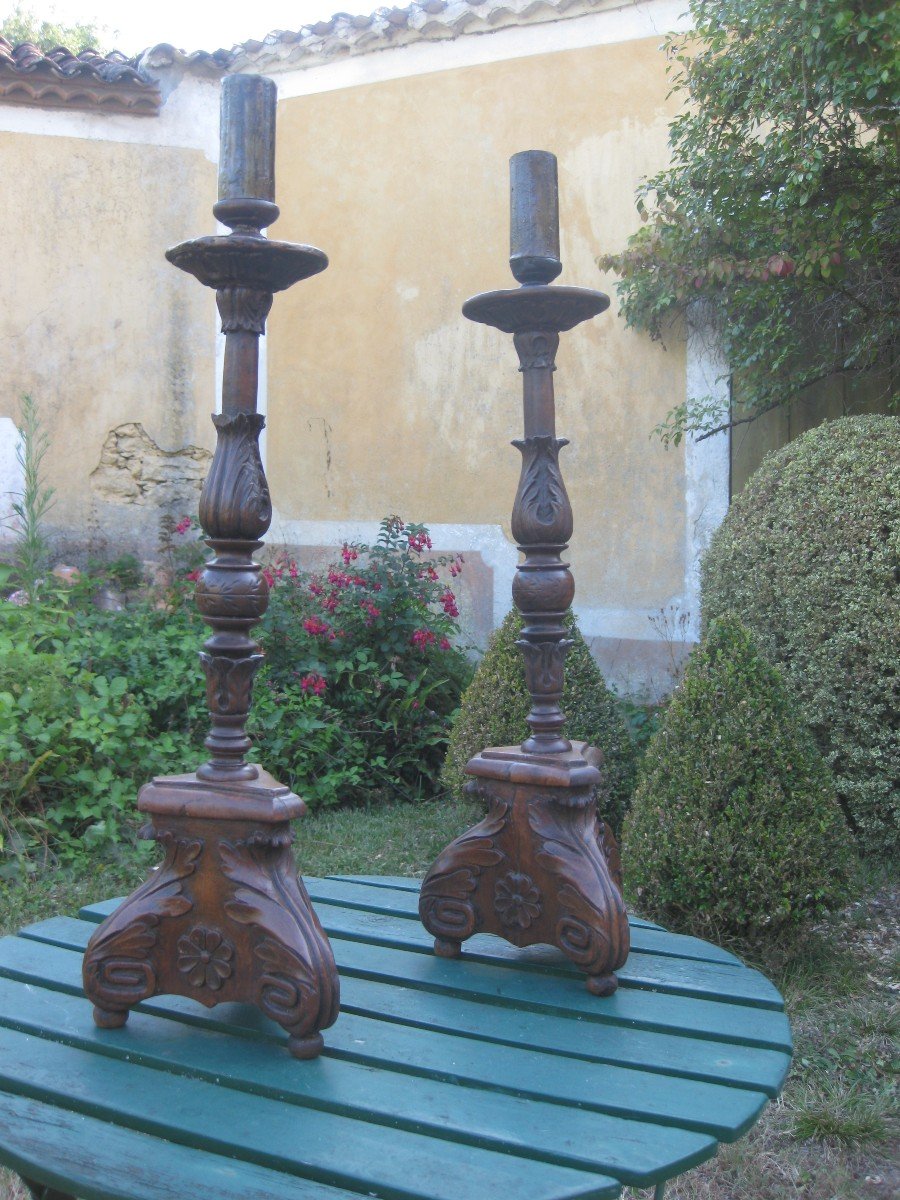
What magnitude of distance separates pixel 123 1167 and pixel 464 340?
19.7 ft

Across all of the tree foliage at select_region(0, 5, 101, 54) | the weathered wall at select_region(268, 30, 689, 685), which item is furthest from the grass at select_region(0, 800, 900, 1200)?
the tree foliage at select_region(0, 5, 101, 54)

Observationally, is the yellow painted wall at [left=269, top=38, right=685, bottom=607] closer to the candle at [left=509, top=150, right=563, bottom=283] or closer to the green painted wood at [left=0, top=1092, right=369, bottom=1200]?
the candle at [left=509, top=150, right=563, bottom=283]

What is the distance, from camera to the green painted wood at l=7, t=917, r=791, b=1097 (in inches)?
55.3

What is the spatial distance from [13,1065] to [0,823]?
113 inches

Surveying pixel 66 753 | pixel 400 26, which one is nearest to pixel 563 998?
pixel 66 753

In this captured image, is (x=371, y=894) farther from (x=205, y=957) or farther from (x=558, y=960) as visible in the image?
(x=205, y=957)

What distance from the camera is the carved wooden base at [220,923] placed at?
4.76ft

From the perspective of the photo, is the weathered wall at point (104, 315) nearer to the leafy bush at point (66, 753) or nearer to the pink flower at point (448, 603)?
the pink flower at point (448, 603)

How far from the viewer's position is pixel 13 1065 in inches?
54.1

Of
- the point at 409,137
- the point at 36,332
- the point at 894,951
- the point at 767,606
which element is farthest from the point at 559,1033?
the point at 36,332

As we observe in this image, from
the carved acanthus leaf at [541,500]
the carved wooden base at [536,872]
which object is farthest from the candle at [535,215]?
the carved wooden base at [536,872]

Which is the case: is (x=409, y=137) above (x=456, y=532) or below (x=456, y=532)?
above

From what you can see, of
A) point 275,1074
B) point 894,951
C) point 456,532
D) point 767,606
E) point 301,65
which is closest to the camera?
point 275,1074

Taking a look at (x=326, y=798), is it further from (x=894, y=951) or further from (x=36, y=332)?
(x=36, y=332)
